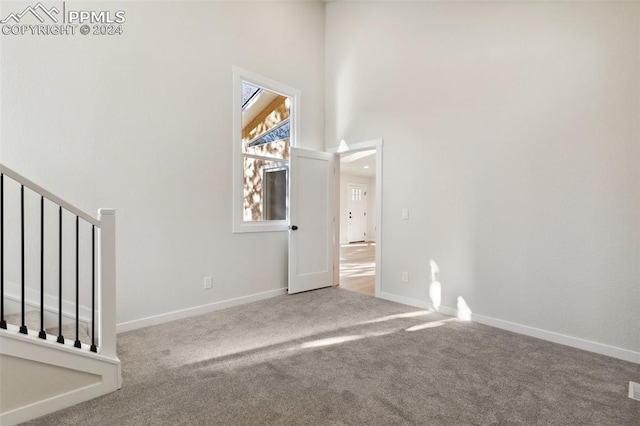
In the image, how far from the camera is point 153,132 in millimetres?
3070

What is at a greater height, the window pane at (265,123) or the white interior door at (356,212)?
the window pane at (265,123)

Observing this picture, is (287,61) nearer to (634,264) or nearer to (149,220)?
(149,220)

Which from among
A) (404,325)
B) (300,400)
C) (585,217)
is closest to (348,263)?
(404,325)

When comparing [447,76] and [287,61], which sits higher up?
[287,61]

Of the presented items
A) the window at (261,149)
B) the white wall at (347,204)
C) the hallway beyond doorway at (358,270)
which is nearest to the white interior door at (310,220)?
the window at (261,149)

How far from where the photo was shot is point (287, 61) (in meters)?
4.25

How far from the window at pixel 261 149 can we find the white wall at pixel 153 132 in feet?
0.40

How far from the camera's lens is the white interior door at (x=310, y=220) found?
4.19 meters

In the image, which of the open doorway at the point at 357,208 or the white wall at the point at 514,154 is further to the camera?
the open doorway at the point at 357,208

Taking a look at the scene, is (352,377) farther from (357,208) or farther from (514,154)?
(357,208)

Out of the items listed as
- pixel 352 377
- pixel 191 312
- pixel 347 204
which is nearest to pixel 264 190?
pixel 191 312

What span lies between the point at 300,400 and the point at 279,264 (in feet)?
7.88

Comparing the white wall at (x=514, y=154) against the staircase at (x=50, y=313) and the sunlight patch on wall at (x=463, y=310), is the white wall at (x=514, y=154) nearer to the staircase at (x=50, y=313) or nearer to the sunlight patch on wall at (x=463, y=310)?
the sunlight patch on wall at (x=463, y=310)

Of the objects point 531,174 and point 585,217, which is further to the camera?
point 531,174
